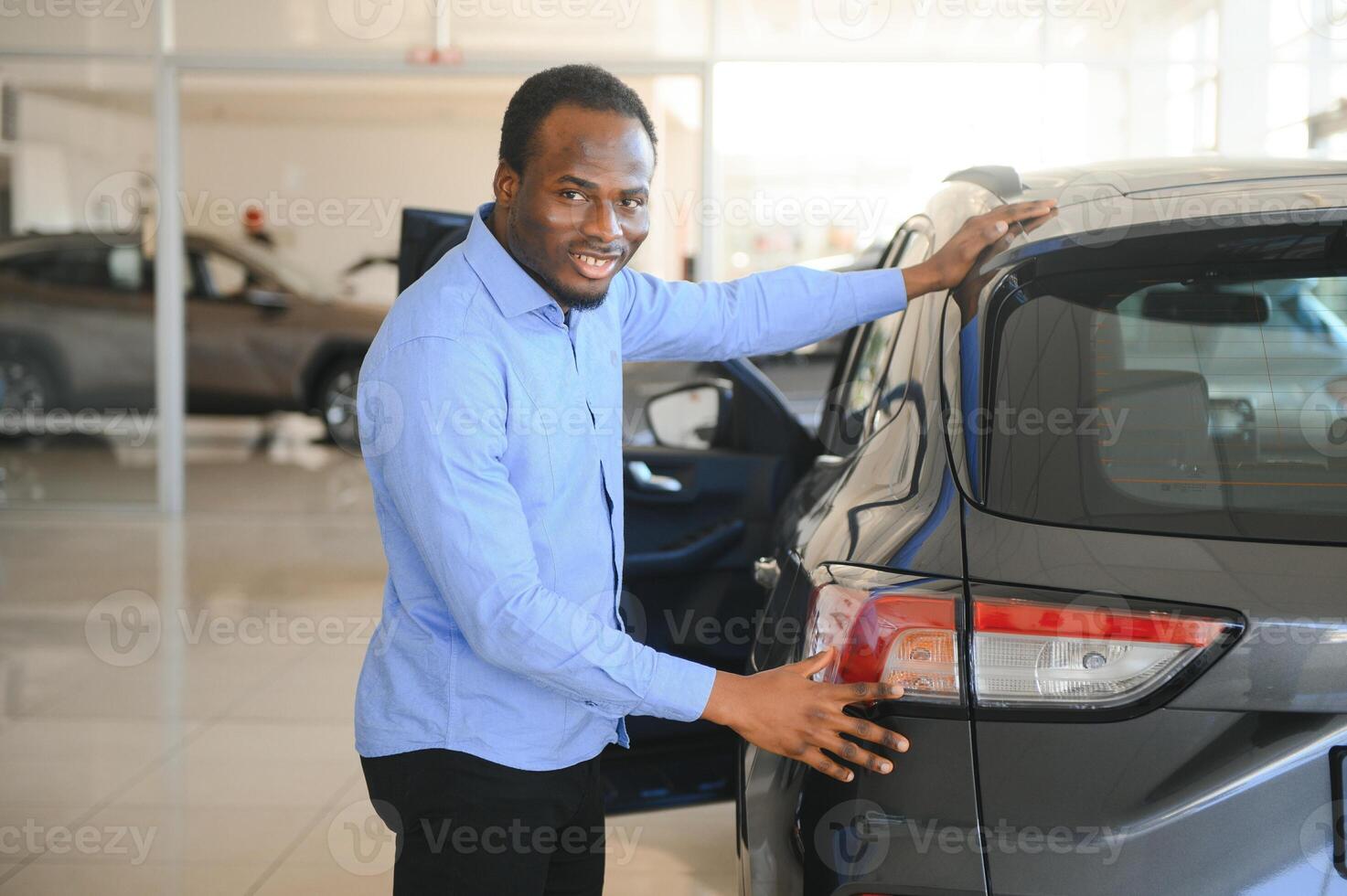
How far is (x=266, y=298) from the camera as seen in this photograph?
9289 millimetres

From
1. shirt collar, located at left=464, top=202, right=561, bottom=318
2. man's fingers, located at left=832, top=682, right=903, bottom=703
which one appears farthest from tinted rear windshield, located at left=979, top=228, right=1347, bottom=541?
shirt collar, located at left=464, top=202, right=561, bottom=318

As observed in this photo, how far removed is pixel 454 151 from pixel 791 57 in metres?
2.28

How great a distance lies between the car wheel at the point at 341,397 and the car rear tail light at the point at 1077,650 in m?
8.32

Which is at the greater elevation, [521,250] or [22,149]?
A: [22,149]

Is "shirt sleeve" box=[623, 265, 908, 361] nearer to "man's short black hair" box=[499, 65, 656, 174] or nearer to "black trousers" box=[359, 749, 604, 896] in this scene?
"man's short black hair" box=[499, 65, 656, 174]

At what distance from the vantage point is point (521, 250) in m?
1.56

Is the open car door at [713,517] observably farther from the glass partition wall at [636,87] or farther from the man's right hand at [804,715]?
the glass partition wall at [636,87]

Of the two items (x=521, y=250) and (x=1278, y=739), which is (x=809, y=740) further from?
(x=521, y=250)

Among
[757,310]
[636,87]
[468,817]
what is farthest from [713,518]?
[636,87]

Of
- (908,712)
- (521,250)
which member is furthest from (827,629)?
(521,250)

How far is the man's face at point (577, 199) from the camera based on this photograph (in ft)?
4.95

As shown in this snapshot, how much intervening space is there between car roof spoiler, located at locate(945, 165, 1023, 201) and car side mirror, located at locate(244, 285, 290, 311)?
7642 millimetres

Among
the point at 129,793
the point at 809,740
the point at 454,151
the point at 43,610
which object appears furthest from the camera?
the point at 454,151

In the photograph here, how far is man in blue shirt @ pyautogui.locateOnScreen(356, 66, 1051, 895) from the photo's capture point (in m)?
1.41
